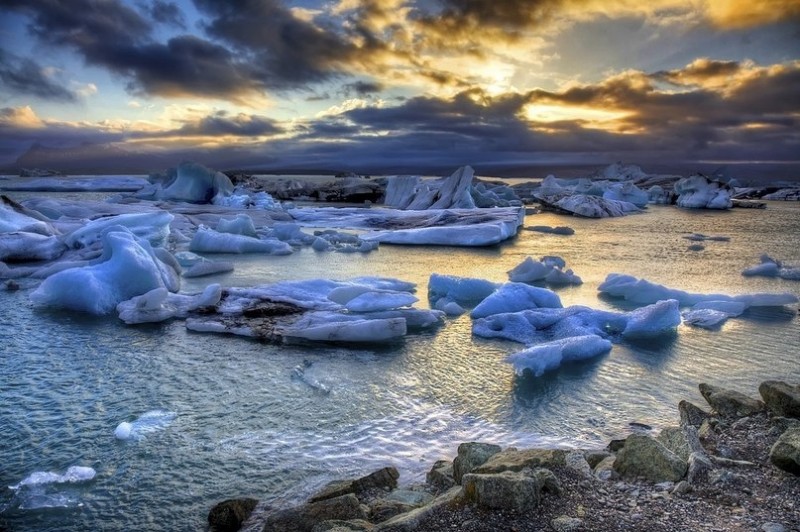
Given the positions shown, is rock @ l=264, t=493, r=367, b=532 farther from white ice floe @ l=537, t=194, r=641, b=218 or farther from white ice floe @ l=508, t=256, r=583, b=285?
white ice floe @ l=537, t=194, r=641, b=218

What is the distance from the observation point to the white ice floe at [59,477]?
342 cm

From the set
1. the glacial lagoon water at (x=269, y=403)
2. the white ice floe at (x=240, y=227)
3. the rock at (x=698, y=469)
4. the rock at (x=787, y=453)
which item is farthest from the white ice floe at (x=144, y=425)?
the white ice floe at (x=240, y=227)

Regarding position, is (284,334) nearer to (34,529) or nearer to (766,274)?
(34,529)

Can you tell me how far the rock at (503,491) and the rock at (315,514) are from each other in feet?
1.96

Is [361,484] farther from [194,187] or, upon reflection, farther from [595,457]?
[194,187]

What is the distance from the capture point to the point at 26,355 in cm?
584

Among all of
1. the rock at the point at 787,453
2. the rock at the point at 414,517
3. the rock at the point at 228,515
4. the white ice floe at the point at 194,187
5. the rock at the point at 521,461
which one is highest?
the white ice floe at the point at 194,187

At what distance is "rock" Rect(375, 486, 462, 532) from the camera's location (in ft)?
8.41

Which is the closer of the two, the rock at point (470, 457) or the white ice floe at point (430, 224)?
the rock at point (470, 457)

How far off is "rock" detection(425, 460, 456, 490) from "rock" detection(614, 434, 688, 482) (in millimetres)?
918

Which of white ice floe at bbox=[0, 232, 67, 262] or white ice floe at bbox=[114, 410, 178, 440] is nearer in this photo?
white ice floe at bbox=[114, 410, 178, 440]

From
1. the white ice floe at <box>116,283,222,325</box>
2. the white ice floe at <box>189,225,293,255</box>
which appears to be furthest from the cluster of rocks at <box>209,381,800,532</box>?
the white ice floe at <box>189,225,293,255</box>

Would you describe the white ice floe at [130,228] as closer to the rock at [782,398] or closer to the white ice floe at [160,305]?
the white ice floe at [160,305]

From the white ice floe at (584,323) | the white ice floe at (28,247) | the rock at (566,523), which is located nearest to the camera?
the rock at (566,523)
